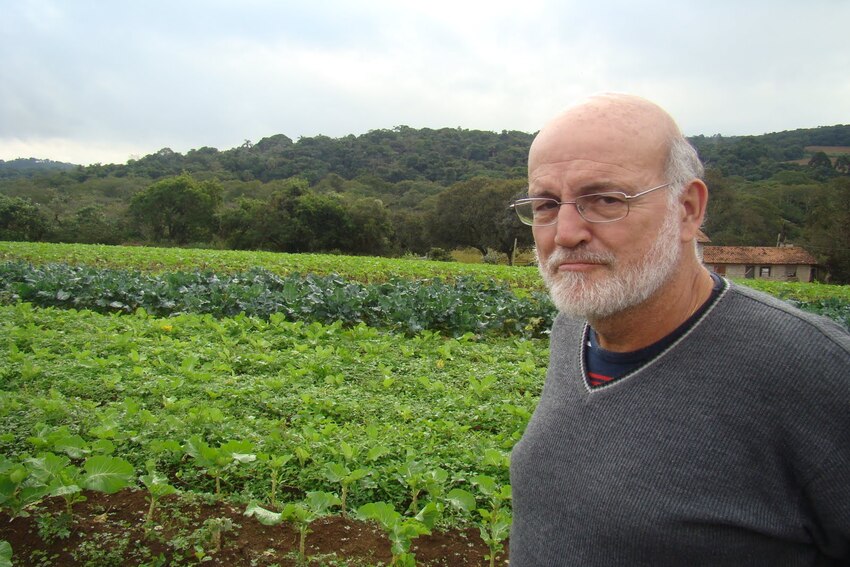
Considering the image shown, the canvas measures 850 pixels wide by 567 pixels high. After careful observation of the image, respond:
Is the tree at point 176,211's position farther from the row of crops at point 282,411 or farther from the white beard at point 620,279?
the white beard at point 620,279

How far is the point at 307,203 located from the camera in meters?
42.2

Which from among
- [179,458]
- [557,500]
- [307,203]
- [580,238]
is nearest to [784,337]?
[580,238]

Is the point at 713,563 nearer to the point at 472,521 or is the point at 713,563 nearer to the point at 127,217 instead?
the point at 472,521

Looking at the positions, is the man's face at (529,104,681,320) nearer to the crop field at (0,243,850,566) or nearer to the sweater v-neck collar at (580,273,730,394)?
the sweater v-neck collar at (580,273,730,394)

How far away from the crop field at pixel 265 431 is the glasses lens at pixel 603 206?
1566 mm

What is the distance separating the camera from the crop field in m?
2.67

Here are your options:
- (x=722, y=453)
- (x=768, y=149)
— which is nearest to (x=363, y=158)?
(x=768, y=149)

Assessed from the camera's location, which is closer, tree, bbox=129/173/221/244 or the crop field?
the crop field

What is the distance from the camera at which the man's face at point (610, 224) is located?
1.53 metres

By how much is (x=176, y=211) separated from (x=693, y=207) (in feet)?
172

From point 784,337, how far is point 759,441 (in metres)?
0.24

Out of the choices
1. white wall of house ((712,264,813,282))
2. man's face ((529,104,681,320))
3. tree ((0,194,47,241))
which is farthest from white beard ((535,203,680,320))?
tree ((0,194,47,241))

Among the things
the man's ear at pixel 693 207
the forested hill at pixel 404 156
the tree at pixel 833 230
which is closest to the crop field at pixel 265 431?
the man's ear at pixel 693 207

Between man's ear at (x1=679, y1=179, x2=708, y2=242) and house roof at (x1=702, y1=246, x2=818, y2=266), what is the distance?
1831 inches
